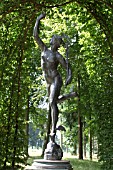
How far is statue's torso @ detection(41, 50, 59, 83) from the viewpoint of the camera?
6.09m

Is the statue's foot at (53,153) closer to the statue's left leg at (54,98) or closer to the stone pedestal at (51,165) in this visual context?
the stone pedestal at (51,165)

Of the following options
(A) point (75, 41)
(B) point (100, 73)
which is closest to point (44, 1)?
(B) point (100, 73)

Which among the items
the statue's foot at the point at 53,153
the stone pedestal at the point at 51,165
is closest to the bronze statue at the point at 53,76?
the statue's foot at the point at 53,153

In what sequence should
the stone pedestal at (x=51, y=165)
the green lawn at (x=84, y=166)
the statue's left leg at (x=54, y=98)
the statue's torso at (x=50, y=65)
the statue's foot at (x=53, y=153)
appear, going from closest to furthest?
1. the stone pedestal at (x=51, y=165)
2. the statue's foot at (x=53, y=153)
3. the statue's left leg at (x=54, y=98)
4. the statue's torso at (x=50, y=65)
5. the green lawn at (x=84, y=166)

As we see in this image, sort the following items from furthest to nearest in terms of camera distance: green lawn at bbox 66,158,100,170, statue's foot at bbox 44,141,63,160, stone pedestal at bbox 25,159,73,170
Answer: green lawn at bbox 66,158,100,170, statue's foot at bbox 44,141,63,160, stone pedestal at bbox 25,159,73,170

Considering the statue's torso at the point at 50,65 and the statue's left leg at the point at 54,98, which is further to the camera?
the statue's torso at the point at 50,65

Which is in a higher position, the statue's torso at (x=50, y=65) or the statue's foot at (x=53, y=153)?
the statue's torso at (x=50, y=65)

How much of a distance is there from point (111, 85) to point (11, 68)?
10.9ft

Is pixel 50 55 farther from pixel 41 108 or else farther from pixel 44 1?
pixel 41 108

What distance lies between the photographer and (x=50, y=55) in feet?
20.3

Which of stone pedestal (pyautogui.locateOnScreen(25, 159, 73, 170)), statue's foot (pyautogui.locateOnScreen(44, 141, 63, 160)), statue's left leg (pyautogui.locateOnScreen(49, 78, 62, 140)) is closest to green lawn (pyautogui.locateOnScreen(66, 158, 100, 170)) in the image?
statue's left leg (pyautogui.locateOnScreen(49, 78, 62, 140))

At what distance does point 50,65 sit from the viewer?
20.1 feet

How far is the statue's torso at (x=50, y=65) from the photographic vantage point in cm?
609

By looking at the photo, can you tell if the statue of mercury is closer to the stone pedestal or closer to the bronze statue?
the bronze statue
